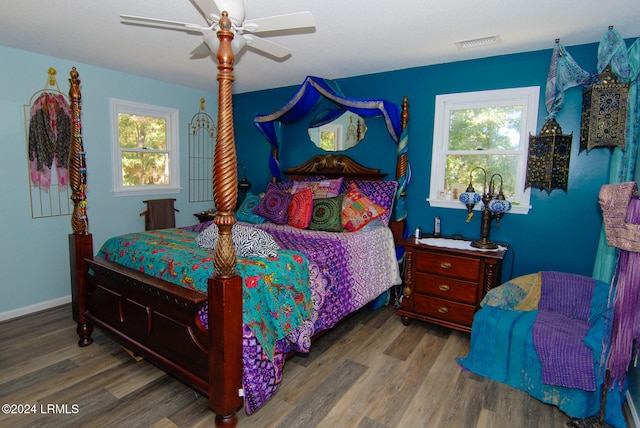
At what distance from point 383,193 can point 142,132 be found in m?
2.98

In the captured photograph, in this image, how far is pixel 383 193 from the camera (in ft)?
12.1

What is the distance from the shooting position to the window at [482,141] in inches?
126

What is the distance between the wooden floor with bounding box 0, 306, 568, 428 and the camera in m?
2.03

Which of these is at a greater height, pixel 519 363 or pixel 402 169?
pixel 402 169

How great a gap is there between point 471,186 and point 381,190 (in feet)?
2.86

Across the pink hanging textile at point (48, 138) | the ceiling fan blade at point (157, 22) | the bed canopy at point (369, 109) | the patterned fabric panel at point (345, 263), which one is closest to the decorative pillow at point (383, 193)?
the bed canopy at point (369, 109)

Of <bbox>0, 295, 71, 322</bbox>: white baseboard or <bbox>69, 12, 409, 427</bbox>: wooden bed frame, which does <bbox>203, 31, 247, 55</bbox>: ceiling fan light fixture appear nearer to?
<bbox>69, 12, 409, 427</bbox>: wooden bed frame

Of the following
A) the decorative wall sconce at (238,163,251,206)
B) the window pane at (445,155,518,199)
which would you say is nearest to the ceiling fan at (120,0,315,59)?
the window pane at (445,155,518,199)

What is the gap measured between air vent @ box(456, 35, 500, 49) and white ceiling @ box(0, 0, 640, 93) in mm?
56

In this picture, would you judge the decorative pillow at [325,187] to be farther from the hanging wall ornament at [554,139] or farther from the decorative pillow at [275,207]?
the hanging wall ornament at [554,139]

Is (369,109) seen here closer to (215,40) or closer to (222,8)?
(215,40)

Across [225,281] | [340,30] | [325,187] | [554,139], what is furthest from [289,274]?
[554,139]

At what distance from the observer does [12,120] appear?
325 cm

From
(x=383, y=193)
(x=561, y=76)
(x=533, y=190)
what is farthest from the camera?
(x=383, y=193)
